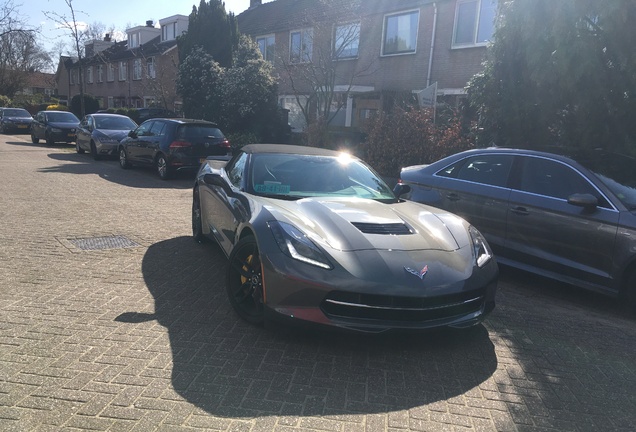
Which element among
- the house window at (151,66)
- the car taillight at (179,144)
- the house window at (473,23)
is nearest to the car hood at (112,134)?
the car taillight at (179,144)

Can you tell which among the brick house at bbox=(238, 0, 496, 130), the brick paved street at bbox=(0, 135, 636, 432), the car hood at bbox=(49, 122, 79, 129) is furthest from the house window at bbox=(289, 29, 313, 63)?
the brick paved street at bbox=(0, 135, 636, 432)

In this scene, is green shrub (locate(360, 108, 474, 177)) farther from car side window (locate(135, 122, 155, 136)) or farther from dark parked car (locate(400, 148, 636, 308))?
car side window (locate(135, 122, 155, 136))

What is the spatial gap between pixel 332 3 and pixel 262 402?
1750 centimetres

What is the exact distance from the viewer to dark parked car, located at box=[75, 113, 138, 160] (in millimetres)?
17078

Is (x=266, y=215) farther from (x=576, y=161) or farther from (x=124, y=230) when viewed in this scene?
(x=124, y=230)

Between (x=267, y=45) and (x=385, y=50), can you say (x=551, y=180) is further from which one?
(x=267, y=45)

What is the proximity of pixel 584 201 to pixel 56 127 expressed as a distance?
2276 centimetres

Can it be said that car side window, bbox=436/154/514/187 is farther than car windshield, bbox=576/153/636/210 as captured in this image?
Yes

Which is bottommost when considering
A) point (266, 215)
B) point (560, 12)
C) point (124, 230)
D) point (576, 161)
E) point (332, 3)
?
point (124, 230)

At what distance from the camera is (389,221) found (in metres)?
4.21

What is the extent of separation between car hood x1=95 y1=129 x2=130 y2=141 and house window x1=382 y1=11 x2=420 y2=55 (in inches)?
418

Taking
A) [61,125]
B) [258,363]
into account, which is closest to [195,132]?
[258,363]

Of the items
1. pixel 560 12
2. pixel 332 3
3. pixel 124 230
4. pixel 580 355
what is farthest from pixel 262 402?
pixel 332 3

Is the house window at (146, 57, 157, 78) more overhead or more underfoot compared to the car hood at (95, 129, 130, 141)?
more overhead
